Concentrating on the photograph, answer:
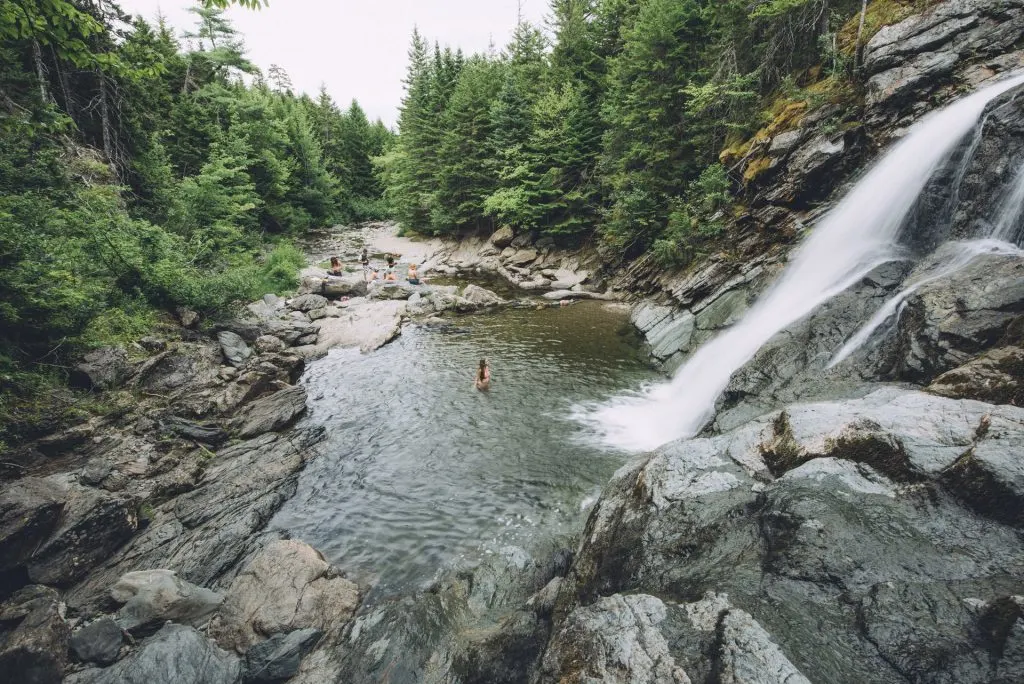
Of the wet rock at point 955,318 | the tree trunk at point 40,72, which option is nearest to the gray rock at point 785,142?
the wet rock at point 955,318

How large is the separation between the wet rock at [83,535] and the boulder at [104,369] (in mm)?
2596

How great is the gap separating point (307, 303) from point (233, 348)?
654 centimetres

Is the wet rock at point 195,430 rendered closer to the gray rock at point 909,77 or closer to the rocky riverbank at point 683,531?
the rocky riverbank at point 683,531

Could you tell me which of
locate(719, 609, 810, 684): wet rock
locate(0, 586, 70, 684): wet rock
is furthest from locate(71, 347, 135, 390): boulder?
locate(719, 609, 810, 684): wet rock

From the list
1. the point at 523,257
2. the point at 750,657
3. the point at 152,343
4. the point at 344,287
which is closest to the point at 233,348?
the point at 152,343

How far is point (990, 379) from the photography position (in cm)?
443

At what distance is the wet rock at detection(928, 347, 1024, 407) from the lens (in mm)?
4160

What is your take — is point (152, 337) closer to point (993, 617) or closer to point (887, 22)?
point (993, 617)

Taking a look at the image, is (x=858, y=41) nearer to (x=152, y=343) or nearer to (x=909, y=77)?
(x=909, y=77)

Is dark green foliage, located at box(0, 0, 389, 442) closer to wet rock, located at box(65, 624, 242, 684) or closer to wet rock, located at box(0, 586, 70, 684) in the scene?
wet rock, located at box(0, 586, 70, 684)

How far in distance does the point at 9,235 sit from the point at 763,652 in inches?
470

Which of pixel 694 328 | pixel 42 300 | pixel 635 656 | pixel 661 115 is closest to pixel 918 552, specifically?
pixel 635 656

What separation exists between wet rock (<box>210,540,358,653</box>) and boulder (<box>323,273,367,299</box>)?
15825mm

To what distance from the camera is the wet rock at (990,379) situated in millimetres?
4160
